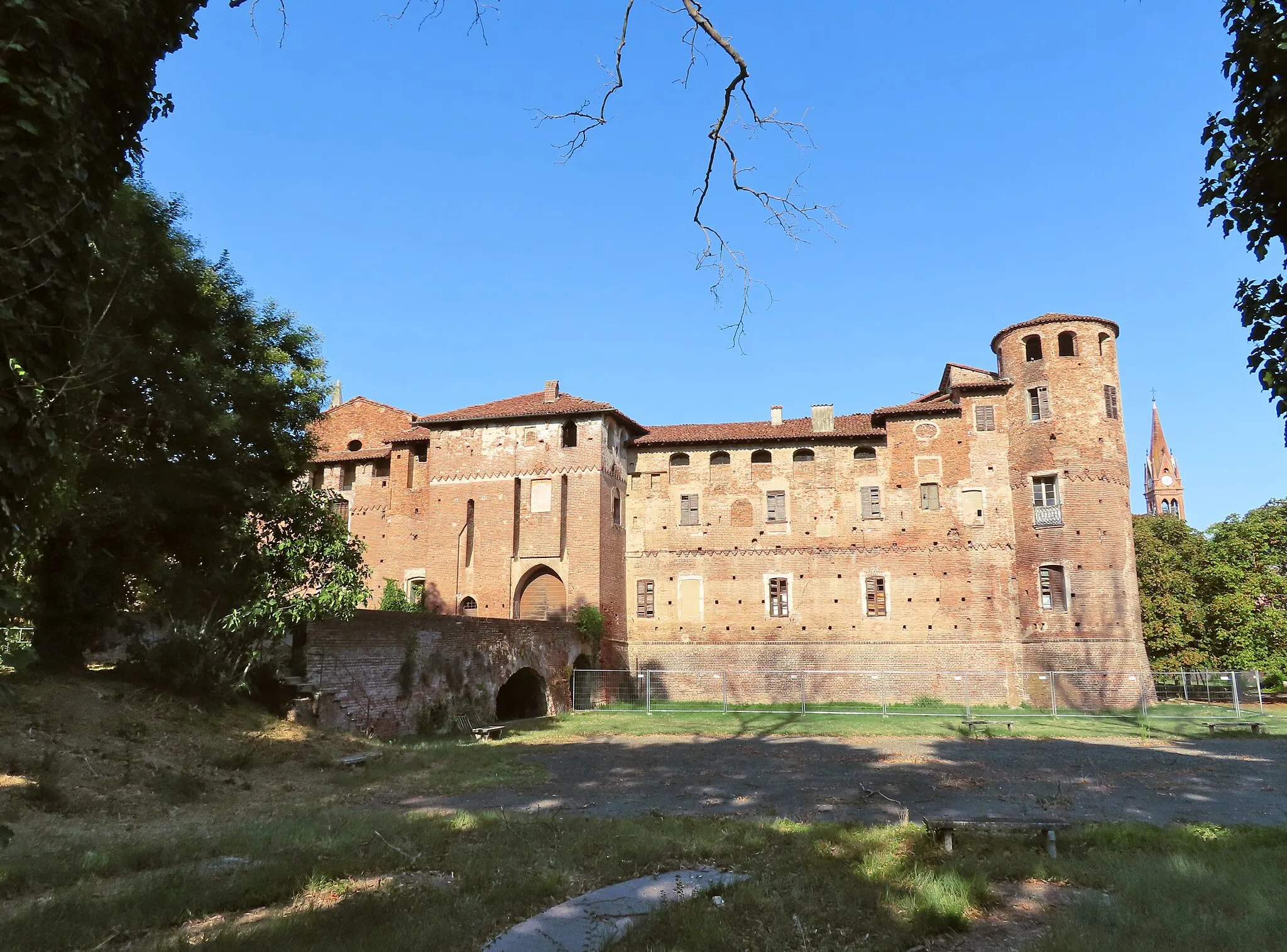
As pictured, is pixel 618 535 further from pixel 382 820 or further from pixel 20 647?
pixel 382 820

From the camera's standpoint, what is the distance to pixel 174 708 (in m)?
14.5

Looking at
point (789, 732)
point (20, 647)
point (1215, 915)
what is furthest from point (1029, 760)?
point (20, 647)

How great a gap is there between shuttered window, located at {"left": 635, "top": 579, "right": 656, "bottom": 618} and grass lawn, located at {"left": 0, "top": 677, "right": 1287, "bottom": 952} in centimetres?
2286

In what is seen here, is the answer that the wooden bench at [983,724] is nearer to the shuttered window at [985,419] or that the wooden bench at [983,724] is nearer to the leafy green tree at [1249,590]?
the shuttered window at [985,419]

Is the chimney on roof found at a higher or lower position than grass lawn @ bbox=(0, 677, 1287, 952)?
higher

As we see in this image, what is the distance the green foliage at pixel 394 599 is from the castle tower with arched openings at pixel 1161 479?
68878 millimetres

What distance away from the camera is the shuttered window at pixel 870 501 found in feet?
111

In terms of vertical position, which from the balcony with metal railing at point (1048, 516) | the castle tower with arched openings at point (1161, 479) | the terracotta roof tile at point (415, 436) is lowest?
the balcony with metal railing at point (1048, 516)

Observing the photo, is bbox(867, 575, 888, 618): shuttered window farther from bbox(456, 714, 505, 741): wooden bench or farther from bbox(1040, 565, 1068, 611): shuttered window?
bbox(456, 714, 505, 741): wooden bench

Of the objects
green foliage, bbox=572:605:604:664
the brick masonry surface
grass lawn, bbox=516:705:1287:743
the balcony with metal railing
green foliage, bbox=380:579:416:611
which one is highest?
the balcony with metal railing

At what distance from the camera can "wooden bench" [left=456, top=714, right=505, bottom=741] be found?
1942 cm

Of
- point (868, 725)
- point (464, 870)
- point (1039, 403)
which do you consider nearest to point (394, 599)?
point (868, 725)

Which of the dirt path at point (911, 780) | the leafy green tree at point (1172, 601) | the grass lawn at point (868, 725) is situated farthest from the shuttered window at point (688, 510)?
the leafy green tree at point (1172, 601)

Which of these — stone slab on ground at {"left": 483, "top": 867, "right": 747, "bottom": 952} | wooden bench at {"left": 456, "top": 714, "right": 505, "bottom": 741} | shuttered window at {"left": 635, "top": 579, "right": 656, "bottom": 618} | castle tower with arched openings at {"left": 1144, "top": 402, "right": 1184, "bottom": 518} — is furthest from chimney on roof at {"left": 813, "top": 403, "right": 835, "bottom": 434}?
castle tower with arched openings at {"left": 1144, "top": 402, "right": 1184, "bottom": 518}
